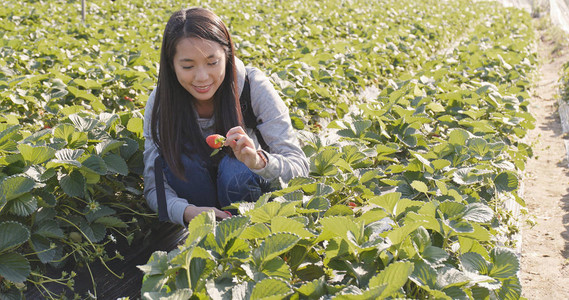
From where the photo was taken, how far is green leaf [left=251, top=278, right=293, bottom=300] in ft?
3.83

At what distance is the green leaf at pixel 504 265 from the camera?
1466 mm

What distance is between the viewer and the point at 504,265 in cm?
148

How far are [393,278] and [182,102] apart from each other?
4.00ft

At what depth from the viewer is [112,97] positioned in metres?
3.31

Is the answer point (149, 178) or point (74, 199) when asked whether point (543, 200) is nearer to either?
point (149, 178)

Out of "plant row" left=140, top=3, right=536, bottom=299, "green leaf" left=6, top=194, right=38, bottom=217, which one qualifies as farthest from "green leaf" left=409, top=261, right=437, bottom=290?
"green leaf" left=6, top=194, right=38, bottom=217

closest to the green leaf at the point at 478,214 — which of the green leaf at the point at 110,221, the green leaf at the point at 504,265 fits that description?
the green leaf at the point at 504,265

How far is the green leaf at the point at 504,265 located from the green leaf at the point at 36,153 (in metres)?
1.45

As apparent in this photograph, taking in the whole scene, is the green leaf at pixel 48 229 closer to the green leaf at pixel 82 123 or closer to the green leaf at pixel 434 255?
the green leaf at pixel 82 123

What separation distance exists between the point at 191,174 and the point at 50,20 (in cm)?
604

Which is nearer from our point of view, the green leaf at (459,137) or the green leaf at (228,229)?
the green leaf at (228,229)

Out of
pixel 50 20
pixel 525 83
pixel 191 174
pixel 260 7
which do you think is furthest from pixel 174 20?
pixel 260 7

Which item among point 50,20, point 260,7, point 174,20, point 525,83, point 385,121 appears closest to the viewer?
point 174,20

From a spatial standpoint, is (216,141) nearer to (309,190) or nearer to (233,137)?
(233,137)
